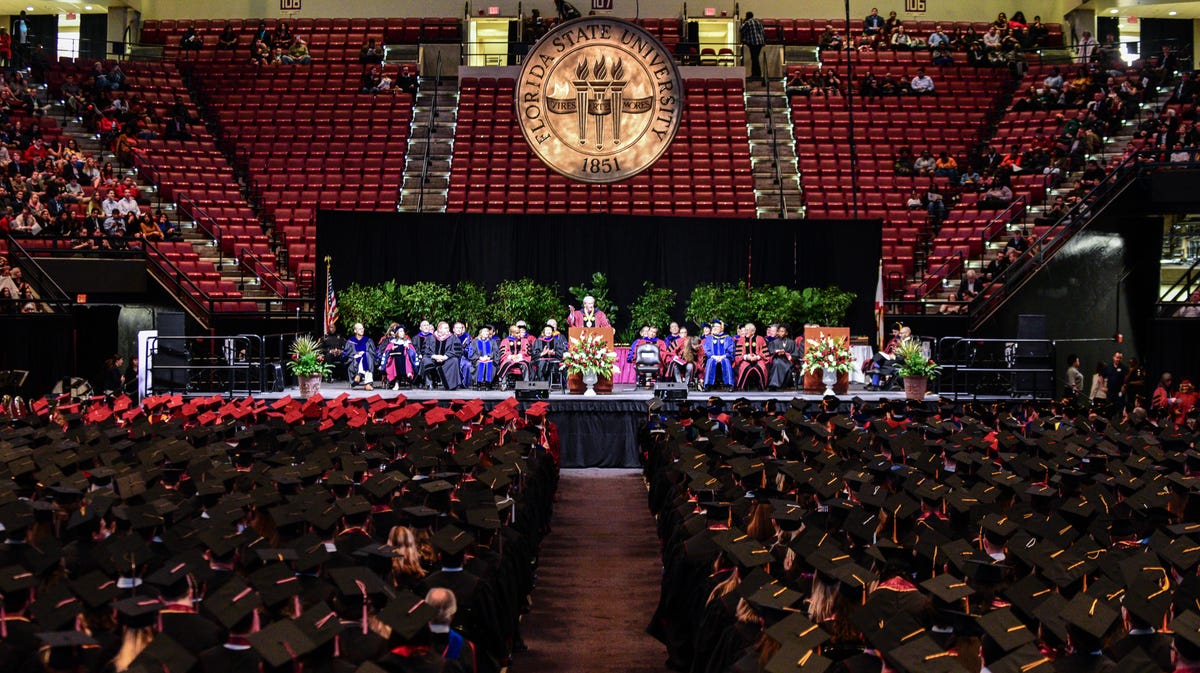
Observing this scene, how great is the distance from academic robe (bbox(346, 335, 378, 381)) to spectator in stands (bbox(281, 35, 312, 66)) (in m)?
13.8

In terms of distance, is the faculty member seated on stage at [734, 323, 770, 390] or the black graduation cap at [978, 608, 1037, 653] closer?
the black graduation cap at [978, 608, 1037, 653]

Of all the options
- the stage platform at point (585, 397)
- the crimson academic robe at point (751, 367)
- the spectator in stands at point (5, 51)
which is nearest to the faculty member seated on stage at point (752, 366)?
the crimson academic robe at point (751, 367)

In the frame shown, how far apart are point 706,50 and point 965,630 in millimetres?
26725

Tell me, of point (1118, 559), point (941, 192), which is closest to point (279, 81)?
point (941, 192)

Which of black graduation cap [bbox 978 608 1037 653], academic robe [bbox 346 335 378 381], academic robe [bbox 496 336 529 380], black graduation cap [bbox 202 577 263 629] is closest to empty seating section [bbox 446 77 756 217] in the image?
academic robe [bbox 496 336 529 380]

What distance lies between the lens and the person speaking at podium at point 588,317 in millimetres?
19328

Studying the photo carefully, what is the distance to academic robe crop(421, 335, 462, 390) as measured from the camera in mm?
17984

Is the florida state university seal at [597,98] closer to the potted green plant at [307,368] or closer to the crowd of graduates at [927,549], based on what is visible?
the potted green plant at [307,368]

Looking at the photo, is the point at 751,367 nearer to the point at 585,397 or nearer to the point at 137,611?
the point at 585,397

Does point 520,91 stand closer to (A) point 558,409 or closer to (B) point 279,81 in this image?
(A) point 558,409

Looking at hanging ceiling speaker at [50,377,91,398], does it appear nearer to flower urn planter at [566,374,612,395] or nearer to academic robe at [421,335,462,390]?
academic robe at [421,335,462,390]

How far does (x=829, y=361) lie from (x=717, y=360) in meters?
1.69

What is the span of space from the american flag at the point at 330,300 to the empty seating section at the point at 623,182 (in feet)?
15.2

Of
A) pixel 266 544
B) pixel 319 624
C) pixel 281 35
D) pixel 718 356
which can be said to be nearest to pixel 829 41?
pixel 281 35
